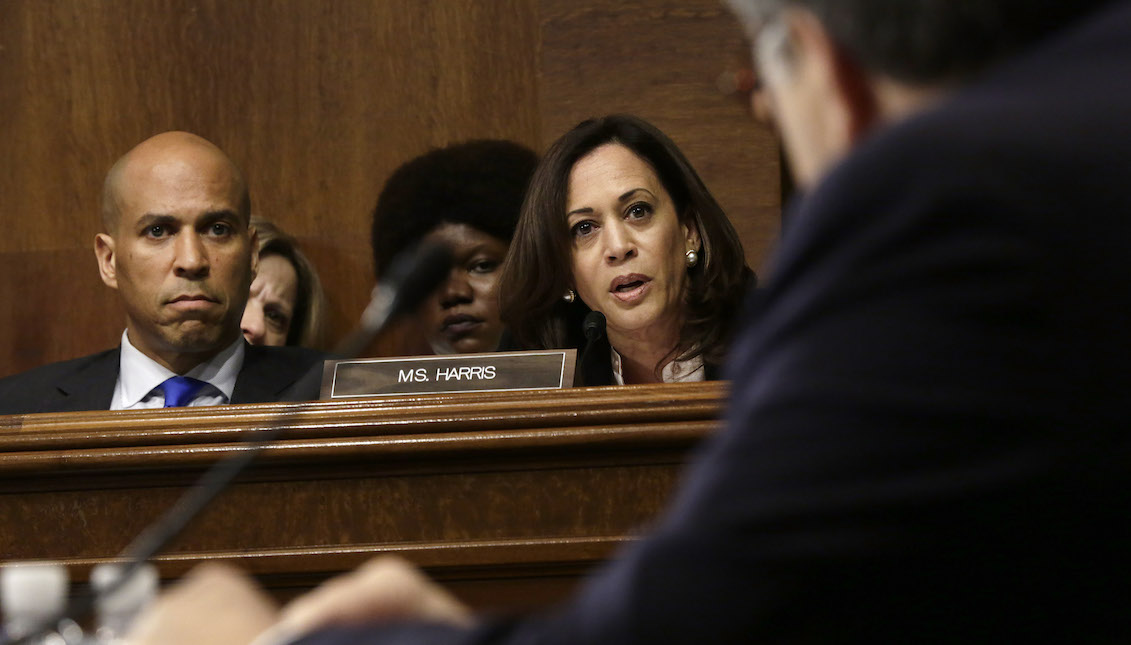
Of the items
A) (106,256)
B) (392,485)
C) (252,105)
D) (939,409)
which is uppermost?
(252,105)

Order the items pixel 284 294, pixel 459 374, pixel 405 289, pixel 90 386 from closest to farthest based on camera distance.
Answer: pixel 405 289, pixel 459 374, pixel 90 386, pixel 284 294

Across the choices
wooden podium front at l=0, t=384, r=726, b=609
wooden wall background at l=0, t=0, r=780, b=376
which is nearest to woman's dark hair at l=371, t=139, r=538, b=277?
wooden wall background at l=0, t=0, r=780, b=376

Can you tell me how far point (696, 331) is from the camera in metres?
2.60

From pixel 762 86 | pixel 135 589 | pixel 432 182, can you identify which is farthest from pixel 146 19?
pixel 762 86

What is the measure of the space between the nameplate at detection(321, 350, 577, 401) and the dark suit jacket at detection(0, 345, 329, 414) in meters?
0.42

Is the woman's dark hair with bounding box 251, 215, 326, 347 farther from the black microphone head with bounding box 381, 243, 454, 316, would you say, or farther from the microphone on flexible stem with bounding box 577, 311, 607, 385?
the black microphone head with bounding box 381, 243, 454, 316

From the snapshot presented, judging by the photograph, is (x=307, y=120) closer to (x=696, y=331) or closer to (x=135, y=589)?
(x=696, y=331)

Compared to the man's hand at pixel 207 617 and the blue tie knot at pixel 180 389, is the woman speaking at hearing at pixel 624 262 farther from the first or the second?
the man's hand at pixel 207 617

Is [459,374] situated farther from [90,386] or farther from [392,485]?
[90,386]

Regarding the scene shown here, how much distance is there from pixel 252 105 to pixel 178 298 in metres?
1.20

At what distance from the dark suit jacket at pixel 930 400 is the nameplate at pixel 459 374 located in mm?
1468

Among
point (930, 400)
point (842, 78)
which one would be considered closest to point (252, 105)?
point (842, 78)

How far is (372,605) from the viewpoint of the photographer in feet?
2.08

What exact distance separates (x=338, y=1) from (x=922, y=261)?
3.45 m
